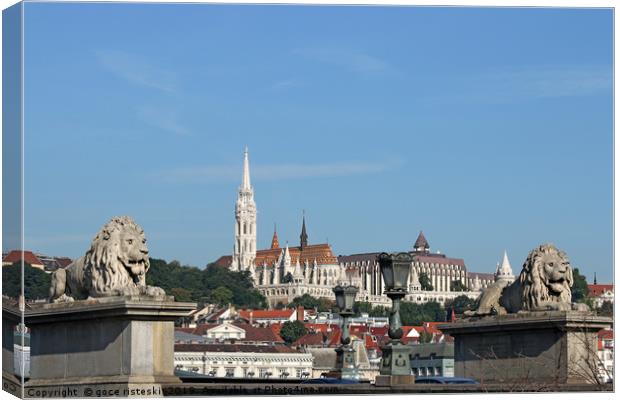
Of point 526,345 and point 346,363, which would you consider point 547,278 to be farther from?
point 346,363

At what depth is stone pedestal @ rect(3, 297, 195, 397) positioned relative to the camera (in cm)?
2347

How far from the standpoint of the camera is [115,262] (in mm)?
24547

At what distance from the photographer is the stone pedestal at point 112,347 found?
23.5 m

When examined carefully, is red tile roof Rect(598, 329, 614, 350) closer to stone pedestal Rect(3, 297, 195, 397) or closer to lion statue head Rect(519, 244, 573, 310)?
lion statue head Rect(519, 244, 573, 310)

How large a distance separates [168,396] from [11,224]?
9.59 ft

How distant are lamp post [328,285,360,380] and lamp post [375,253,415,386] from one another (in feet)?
24.3

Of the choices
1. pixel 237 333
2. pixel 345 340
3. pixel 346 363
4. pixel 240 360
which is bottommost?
pixel 240 360

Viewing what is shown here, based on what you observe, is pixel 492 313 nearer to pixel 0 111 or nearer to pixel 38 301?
pixel 38 301

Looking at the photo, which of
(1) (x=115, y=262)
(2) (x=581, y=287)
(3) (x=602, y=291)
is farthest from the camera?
(2) (x=581, y=287)

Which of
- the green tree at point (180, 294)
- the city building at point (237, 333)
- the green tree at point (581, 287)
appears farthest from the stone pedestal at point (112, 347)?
the green tree at point (180, 294)

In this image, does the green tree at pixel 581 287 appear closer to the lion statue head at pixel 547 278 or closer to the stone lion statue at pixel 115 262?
the lion statue head at pixel 547 278

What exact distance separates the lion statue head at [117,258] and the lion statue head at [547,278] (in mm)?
6090

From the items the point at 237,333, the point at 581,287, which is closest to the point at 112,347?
the point at 581,287

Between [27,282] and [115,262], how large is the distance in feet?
4.70
